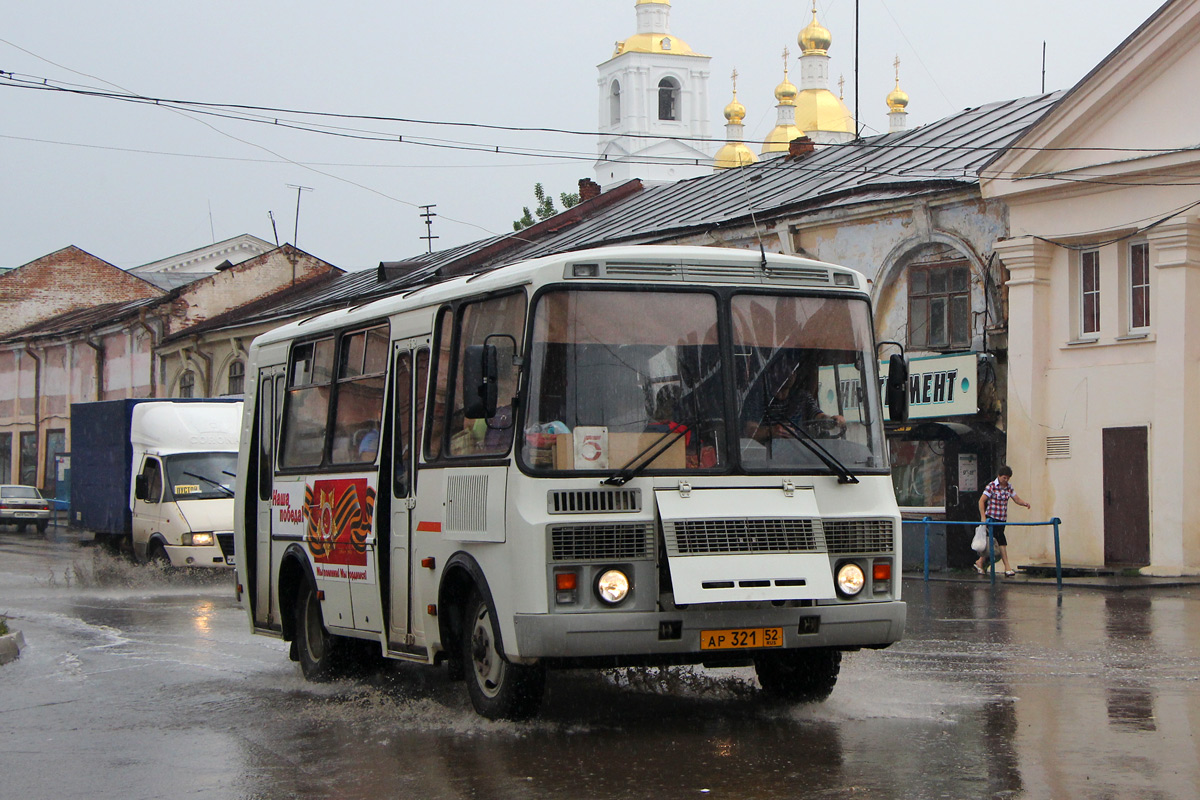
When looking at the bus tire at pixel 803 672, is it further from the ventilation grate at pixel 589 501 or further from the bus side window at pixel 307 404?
the bus side window at pixel 307 404

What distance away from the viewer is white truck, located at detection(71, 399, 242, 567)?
23594 mm

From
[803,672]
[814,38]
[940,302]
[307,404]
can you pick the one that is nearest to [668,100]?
[814,38]

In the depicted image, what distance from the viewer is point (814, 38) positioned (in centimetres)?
8812

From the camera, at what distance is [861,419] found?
357 inches

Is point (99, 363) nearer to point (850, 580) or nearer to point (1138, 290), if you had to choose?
point (1138, 290)

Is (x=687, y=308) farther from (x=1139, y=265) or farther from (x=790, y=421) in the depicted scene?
(x=1139, y=265)

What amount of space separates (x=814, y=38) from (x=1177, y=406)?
69.0m

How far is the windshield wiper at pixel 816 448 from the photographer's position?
8797 mm

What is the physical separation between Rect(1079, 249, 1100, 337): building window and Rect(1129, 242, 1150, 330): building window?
64 cm

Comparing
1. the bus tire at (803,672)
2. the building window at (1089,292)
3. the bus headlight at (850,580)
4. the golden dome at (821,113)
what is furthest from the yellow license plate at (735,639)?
the golden dome at (821,113)

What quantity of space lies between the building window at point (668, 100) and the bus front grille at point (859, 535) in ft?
312

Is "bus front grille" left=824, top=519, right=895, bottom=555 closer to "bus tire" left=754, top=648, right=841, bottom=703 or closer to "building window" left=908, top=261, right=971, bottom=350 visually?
"bus tire" left=754, top=648, right=841, bottom=703

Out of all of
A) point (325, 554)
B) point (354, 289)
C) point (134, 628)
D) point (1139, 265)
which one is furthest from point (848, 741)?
point (354, 289)

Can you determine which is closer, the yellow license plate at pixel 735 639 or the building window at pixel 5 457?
the yellow license plate at pixel 735 639
